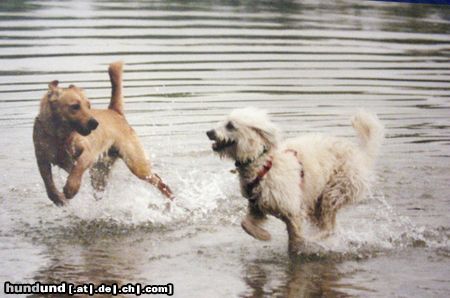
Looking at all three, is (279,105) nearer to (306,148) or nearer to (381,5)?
(306,148)

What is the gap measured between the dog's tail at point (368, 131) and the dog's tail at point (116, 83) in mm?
2166

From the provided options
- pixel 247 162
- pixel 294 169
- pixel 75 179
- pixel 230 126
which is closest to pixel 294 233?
pixel 294 169

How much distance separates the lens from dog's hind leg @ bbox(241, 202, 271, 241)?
805cm

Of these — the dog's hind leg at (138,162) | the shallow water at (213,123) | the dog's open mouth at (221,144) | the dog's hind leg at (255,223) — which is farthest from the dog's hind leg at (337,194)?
the dog's hind leg at (138,162)

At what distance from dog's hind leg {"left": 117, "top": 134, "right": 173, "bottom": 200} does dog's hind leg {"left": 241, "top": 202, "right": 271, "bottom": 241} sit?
1695 mm

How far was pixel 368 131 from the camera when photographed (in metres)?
8.53

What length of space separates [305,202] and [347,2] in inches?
752

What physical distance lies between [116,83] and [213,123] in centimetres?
332

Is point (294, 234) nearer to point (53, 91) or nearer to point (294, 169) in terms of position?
point (294, 169)

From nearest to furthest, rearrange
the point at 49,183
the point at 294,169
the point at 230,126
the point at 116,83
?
the point at 230,126 → the point at 294,169 → the point at 49,183 → the point at 116,83

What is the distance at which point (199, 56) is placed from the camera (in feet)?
57.8

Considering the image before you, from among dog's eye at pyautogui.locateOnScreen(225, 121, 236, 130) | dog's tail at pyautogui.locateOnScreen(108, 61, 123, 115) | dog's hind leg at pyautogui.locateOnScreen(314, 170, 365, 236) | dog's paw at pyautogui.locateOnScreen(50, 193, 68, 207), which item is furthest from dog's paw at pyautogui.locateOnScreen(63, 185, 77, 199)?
dog's hind leg at pyautogui.locateOnScreen(314, 170, 365, 236)

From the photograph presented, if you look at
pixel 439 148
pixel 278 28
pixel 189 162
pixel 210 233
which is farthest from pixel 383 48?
pixel 210 233

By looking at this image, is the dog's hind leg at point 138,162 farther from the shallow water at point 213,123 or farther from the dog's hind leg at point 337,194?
the dog's hind leg at point 337,194
